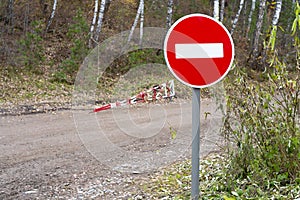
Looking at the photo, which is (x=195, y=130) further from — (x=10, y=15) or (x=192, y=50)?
(x=10, y=15)

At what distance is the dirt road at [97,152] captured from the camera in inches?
208

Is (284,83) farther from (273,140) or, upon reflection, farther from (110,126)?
(110,126)

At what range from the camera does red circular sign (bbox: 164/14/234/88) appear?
12.0ft

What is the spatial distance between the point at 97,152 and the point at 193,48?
386 cm

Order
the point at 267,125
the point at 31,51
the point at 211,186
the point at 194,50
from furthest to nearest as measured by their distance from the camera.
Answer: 1. the point at 31,51
2. the point at 211,186
3. the point at 267,125
4. the point at 194,50

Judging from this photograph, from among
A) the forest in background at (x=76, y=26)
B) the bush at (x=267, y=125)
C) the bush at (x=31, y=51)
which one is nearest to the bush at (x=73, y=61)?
the forest in background at (x=76, y=26)

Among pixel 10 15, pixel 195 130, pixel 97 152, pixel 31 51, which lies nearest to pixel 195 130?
pixel 195 130

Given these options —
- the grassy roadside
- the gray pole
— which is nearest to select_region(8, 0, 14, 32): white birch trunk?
the grassy roadside

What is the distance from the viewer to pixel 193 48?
367cm

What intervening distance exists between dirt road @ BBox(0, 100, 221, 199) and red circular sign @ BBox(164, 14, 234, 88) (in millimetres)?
1046

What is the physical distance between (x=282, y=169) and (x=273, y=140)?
32cm

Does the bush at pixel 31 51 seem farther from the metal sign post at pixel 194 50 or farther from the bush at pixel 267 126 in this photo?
the metal sign post at pixel 194 50

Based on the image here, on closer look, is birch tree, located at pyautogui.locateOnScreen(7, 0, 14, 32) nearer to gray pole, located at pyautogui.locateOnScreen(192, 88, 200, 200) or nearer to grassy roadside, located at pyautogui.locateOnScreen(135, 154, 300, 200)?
grassy roadside, located at pyautogui.locateOnScreen(135, 154, 300, 200)

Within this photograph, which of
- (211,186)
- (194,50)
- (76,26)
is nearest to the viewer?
(194,50)
